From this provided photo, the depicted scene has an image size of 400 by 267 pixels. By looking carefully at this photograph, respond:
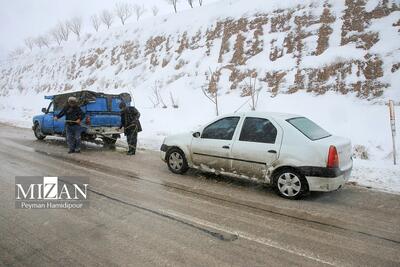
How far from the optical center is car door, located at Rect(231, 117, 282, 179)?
6109 mm

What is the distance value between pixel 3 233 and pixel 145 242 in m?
1.92

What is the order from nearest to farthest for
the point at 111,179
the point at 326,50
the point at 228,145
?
the point at 228,145, the point at 111,179, the point at 326,50

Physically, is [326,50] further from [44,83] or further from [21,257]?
[44,83]

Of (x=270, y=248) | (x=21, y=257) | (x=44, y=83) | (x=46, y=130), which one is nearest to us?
(x=21, y=257)

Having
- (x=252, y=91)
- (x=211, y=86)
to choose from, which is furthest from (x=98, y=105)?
(x=211, y=86)

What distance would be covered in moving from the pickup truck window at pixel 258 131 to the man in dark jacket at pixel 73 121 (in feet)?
19.9

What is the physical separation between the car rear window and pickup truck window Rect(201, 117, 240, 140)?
1181 mm

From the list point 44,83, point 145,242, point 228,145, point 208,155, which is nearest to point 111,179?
point 208,155

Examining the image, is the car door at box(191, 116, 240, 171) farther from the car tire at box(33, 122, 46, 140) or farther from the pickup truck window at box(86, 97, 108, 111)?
the car tire at box(33, 122, 46, 140)

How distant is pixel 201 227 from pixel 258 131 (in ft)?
8.47

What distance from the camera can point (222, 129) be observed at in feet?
22.7

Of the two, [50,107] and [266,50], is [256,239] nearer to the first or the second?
[50,107]

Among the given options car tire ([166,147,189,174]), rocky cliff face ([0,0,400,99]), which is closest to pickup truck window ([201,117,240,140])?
car tire ([166,147,189,174])

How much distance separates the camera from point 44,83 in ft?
138
